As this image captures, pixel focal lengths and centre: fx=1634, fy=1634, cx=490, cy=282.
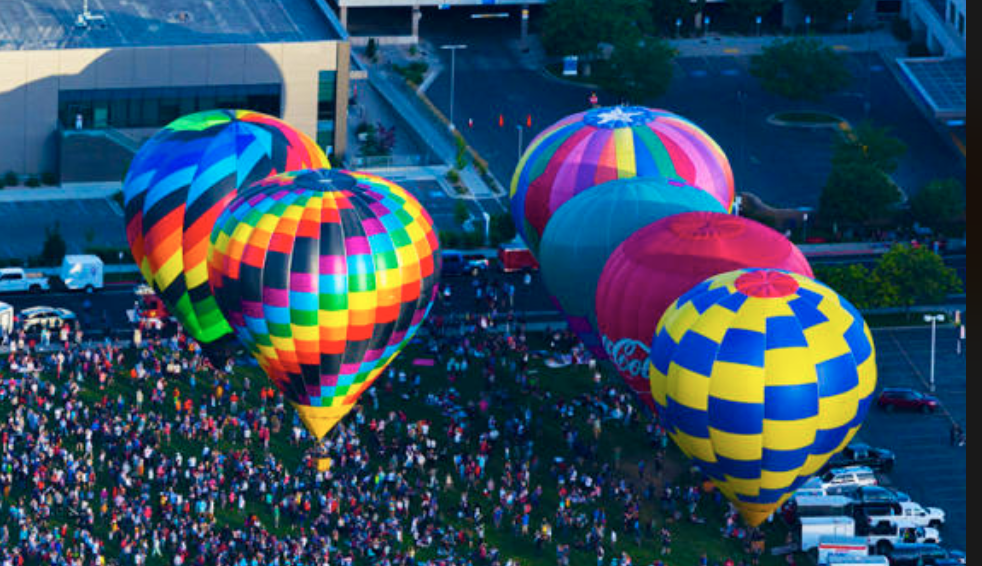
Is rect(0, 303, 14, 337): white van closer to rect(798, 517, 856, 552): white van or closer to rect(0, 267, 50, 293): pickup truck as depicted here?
rect(0, 267, 50, 293): pickup truck

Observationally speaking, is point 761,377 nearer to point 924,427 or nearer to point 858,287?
point 924,427

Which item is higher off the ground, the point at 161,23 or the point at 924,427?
the point at 161,23

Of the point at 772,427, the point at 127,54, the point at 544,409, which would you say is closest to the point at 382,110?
the point at 127,54

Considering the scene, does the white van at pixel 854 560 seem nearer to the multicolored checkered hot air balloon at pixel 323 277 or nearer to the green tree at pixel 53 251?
the multicolored checkered hot air balloon at pixel 323 277

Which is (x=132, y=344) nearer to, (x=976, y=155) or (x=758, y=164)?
(x=758, y=164)

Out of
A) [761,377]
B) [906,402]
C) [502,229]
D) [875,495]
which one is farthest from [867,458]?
[502,229]

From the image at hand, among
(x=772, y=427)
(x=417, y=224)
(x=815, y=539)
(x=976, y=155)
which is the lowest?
(x=815, y=539)

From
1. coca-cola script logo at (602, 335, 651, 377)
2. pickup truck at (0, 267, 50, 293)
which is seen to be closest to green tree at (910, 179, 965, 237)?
coca-cola script logo at (602, 335, 651, 377)
